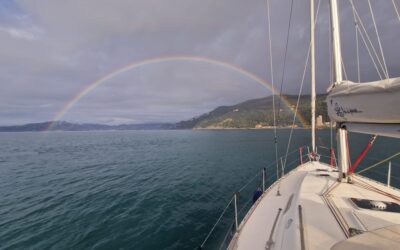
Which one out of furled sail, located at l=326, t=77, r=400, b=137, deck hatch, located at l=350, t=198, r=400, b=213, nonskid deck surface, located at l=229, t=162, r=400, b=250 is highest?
furled sail, located at l=326, t=77, r=400, b=137

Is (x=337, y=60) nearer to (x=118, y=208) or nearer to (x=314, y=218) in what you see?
(x=314, y=218)

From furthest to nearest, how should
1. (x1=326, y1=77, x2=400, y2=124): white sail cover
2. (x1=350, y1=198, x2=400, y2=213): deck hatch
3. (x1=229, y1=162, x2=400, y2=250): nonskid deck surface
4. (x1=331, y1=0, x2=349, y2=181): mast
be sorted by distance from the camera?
1. (x1=331, y1=0, x2=349, y2=181): mast
2. (x1=350, y1=198, x2=400, y2=213): deck hatch
3. (x1=229, y1=162, x2=400, y2=250): nonskid deck surface
4. (x1=326, y1=77, x2=400, y2=124): white sail cover

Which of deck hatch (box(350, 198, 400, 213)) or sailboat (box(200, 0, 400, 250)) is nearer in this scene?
sailboat (box(200, 0, 400, 250))

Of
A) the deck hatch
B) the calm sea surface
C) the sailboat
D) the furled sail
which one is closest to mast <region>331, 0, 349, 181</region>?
the sailboat

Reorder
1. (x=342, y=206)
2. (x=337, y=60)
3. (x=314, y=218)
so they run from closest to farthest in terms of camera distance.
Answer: (x=314, y=218) → (x=342, y=206) → (x=337, y=60)

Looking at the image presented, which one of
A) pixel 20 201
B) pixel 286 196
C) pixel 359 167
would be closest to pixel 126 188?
pixel 20 201

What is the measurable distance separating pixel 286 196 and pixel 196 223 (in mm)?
6366

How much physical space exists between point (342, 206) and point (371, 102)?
345cm

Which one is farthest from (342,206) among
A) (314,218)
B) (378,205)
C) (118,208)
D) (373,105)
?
(118,208)

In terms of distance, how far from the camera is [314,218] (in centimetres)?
544

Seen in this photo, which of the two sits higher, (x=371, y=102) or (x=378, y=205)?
(x=371, y=102)

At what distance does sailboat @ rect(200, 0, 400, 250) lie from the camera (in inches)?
156

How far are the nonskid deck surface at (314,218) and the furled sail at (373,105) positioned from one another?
2.35 metres

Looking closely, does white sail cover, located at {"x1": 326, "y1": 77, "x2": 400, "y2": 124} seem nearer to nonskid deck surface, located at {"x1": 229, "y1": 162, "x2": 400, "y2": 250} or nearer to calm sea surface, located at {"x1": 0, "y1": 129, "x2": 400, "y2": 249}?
nonskid deck surface, located at {"x1": 229, "y1": 162, "x2": 400, "y2": 250}
